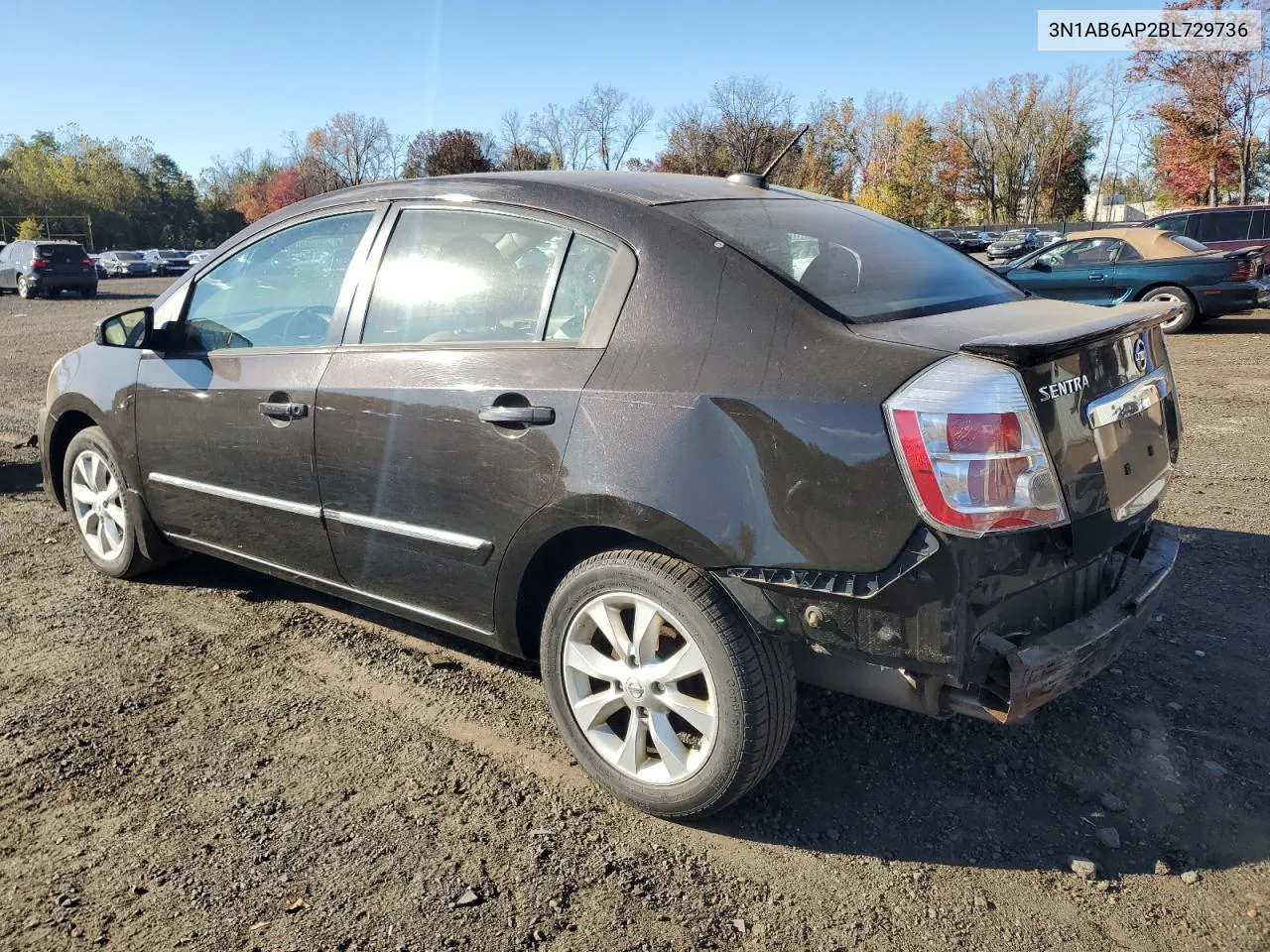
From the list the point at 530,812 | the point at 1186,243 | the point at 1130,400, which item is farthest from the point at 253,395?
the point at 1186,243

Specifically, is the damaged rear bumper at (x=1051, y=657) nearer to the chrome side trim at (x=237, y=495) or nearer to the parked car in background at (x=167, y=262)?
the chrome side trim at (x=237, y=495)

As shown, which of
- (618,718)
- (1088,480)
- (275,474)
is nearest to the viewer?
(1088,480)

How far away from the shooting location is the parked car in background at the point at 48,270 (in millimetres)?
27812

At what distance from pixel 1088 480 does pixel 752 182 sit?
5.78 feet

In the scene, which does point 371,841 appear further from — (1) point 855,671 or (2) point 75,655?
(2) point 75,655

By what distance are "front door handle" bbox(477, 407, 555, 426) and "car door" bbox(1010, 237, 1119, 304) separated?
11.7 metres

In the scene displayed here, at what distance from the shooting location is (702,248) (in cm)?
264

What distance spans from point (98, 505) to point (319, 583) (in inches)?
66.6

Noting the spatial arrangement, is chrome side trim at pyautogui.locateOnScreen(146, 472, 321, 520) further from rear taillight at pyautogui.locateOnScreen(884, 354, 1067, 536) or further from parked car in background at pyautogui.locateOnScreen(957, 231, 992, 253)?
parked car in background at pyautogui.locateOnScreen(957, 231, 992, 253)

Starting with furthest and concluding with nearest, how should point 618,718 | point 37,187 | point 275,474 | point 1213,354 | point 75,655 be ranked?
1. point 37,187
2. point 1213,354
3. point 75,655
4. point 275,474
5. point 618,718

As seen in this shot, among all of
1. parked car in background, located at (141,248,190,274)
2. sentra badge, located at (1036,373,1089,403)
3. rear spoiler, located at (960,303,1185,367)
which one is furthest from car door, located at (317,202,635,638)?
parked car in background, located at (141,248,190,274)

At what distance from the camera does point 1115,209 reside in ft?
220

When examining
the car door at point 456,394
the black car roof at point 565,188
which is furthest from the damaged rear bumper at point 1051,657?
the black car roof at point 565,188

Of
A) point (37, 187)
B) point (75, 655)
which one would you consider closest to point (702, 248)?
point (75, 655)
